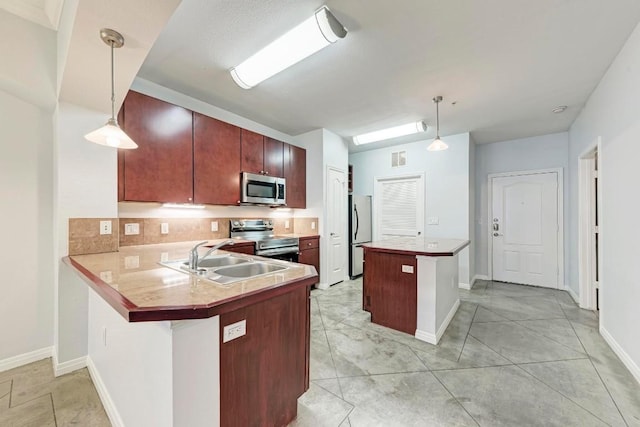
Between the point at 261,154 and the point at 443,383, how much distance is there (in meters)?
3.19

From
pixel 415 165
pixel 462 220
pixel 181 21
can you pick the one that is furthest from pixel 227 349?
pixel 415 165

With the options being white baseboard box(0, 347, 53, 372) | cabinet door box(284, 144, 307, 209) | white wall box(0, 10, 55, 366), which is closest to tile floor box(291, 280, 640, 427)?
cabinet door box(284, 144, 307, 209)

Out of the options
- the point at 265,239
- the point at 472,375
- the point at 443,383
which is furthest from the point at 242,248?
the point at 472,375

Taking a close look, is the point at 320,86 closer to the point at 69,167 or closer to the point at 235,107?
the point at 235,107

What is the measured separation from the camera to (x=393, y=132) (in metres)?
3.83

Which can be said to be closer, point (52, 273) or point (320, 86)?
point (52, 273)

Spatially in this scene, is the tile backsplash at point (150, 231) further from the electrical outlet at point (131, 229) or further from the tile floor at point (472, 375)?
the tile floor at point (472, 375)

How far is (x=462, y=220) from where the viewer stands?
422 cm

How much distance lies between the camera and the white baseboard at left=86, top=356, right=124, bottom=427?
144 cm

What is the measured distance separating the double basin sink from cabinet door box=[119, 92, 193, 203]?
45.3 inches

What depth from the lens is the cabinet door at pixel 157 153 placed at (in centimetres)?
238

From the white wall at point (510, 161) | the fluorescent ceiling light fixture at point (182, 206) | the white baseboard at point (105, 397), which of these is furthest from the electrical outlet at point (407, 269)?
the white wall at point (510, 161)

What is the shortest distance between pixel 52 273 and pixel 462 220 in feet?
16.8

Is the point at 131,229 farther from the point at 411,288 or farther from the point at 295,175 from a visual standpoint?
the point at 411,288
